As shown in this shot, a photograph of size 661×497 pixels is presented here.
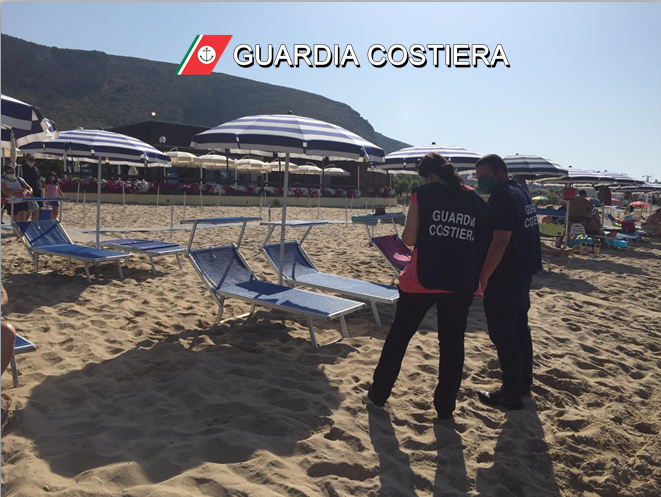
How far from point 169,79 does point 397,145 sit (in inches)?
2269

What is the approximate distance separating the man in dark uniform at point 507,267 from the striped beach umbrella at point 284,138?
178 cm

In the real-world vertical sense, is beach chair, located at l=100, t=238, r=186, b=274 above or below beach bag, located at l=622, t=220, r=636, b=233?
below

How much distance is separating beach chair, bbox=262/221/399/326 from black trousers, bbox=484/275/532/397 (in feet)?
4.66

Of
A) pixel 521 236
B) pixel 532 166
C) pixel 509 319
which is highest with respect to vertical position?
pixel 532 166

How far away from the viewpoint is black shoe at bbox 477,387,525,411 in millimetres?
3178

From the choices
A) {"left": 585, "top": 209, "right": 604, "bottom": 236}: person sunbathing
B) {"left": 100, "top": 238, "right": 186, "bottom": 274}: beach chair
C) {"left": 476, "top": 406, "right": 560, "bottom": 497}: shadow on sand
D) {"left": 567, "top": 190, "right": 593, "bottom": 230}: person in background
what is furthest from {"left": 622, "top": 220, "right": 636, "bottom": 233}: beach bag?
{"left": 476, "top": 406, "right": 560, "bottom": 497}: shadow on sand

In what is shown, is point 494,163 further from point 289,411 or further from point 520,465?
point 289,411

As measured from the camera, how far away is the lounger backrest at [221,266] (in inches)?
184

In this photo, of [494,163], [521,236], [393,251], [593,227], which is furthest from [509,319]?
[593,227]

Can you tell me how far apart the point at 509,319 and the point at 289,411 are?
149 cm

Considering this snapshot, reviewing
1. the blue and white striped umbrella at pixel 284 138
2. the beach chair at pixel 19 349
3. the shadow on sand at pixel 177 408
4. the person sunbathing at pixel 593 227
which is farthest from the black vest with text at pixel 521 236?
the person sunbathing at pixel 593 227

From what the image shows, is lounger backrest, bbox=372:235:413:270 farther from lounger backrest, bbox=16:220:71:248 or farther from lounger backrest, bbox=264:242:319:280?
lounger backrest, bbox=16:220:71:248

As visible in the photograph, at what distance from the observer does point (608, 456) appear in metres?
2.75

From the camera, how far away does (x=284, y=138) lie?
4.45 m
